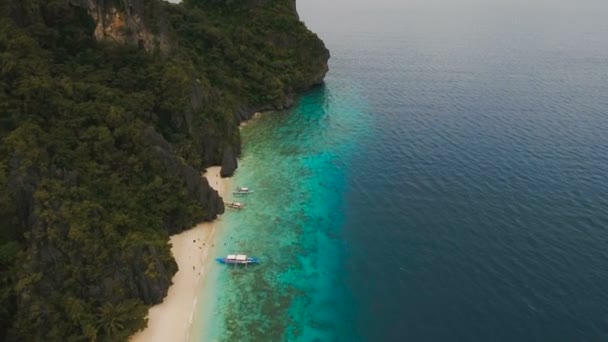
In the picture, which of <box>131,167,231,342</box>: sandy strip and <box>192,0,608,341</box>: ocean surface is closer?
<box>131,167,231,342</box>: sandy strip

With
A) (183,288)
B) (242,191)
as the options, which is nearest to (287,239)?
(242,191)

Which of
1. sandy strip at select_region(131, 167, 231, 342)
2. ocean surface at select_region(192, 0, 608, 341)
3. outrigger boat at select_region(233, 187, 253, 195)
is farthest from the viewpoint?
outrigger boat at select_region(233, 187, 253, 195)

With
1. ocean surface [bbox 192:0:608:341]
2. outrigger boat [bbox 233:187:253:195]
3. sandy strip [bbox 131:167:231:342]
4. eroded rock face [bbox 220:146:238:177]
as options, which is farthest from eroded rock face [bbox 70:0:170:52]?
sandy strip [bbox 131:167:231:342]

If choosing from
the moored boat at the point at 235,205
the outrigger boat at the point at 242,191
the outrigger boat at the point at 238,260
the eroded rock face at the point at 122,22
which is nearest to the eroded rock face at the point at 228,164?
the outrigger boat at the point at 242,191

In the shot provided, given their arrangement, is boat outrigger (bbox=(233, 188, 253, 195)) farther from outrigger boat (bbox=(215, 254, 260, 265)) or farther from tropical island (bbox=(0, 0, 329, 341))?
outrigger boat (bbox=(215, 254, 260, 265))

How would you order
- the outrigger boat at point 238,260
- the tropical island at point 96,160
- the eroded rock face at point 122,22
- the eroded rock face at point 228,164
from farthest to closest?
1. the eroded rock face at point 228,164
2. the eroded rock face at point 122,22
3. the outrigger boat at point 238,260
4. the tropical island at point 96,160

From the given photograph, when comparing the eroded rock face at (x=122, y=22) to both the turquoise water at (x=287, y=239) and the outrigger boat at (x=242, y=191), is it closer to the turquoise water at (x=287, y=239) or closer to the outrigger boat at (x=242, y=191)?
the turquoise water at (x=287, y=239)
